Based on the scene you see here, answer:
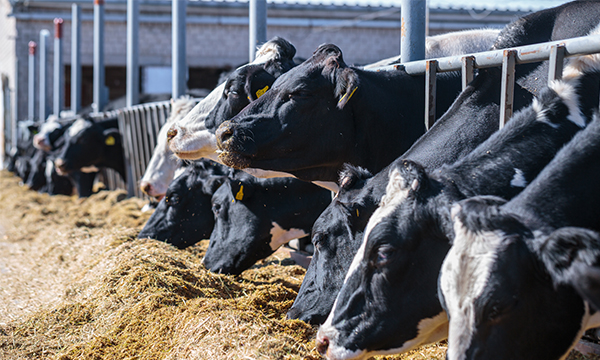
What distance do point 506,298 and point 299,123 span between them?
216 centimetres

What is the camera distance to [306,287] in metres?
3.36

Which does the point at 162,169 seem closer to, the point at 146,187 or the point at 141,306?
the point at 146,187

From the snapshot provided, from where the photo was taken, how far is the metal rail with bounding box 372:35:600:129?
8.55 ft

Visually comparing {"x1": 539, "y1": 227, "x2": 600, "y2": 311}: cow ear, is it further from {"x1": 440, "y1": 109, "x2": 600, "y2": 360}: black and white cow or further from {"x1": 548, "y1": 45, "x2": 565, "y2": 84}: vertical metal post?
{"x1": 548, "y1": 45, "x2": 565, "y2": 84}: vertical metal post

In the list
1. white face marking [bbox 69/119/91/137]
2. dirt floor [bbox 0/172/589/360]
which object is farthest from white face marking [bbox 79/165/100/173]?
dirt floor [bbox 0/172/589/360]

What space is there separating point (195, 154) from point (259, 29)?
1.94m

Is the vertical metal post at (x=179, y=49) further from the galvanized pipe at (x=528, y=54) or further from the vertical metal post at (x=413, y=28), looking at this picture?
the galvanized pipe at (x=528, y=54)

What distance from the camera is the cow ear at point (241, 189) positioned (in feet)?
15.4

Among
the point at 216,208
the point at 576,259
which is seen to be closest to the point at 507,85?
the point at 576,259

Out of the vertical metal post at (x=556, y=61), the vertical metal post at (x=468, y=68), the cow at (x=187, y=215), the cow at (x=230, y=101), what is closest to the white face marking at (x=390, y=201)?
the vertical metal post at (x=556, y=61)

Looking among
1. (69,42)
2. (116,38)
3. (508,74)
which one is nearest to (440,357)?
(508,74)

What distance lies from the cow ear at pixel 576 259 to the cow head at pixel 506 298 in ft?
0.13

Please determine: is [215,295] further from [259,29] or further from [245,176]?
[259,29]

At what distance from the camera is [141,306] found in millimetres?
3559
